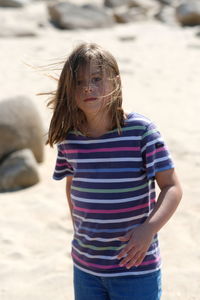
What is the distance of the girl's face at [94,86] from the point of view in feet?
6.18

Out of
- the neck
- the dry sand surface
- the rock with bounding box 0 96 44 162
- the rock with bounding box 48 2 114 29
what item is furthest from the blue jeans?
the rock with bounding box 48 2 114 29

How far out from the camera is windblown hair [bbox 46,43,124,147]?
1883 millimetres

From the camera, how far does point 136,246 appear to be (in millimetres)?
1764

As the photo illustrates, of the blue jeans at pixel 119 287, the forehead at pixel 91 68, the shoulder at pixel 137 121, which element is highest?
the forehead at pixel 91 68

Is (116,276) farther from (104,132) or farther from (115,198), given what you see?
(104,132)

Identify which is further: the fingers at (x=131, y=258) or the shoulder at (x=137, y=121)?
the shoulder at (x=137, y=121)

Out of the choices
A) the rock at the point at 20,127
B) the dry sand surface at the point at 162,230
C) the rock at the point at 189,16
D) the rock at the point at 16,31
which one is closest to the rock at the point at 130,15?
the rock at the point at 189,16

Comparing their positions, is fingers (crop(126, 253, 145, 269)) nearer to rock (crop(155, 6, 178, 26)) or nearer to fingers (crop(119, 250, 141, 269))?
fingers (crop(119, 250, 141, 269))

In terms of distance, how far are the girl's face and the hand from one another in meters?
0.40

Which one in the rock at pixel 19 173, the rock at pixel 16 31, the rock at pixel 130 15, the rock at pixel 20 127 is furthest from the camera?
the rock at pixel 130 15

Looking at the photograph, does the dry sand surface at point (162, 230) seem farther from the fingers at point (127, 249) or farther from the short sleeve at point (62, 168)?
the fingers at point (127, 249)

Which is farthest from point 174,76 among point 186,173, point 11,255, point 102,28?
point 11,255

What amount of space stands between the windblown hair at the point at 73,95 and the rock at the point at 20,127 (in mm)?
3013

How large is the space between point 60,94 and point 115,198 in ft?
1.25
